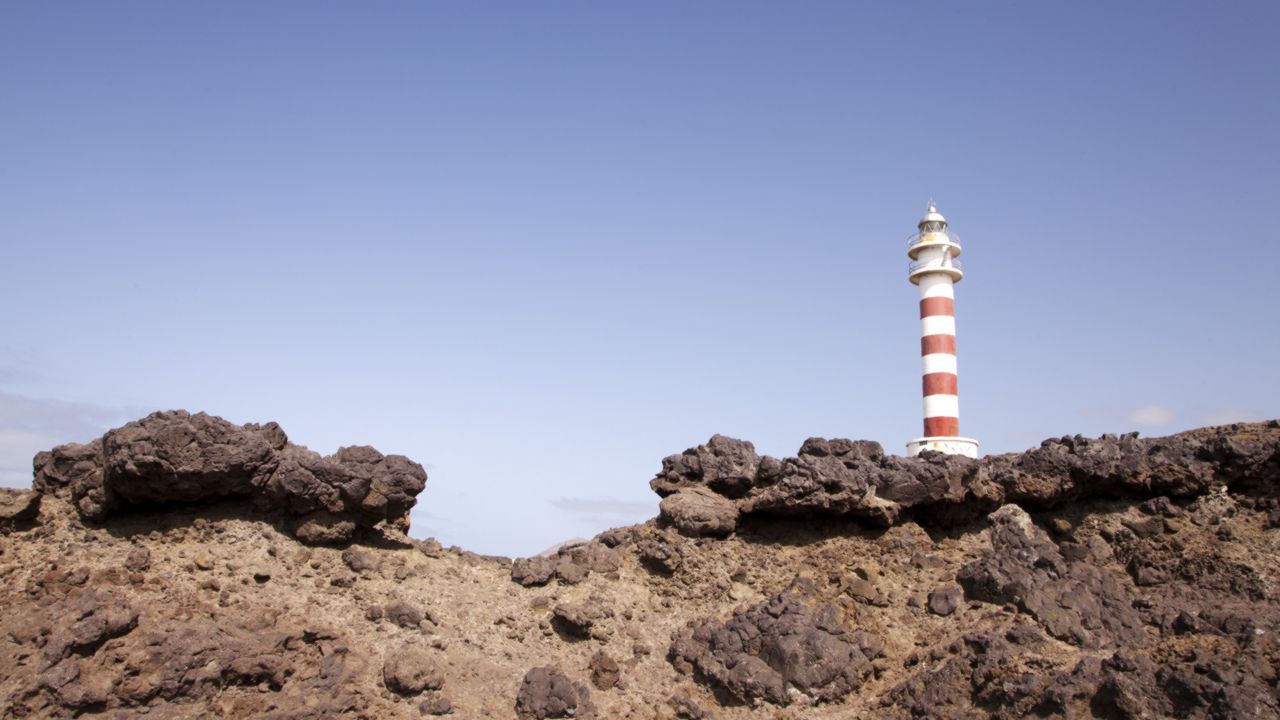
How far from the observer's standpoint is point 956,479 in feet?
43.4

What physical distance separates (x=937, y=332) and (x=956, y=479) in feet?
58.7

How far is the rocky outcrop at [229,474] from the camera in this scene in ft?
37.8

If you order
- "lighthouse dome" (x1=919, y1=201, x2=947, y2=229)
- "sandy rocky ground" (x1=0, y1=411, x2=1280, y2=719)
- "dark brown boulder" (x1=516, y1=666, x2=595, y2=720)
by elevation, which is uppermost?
"lighthouse dome" (x1=919, y1=201, x2=947, y2=229)

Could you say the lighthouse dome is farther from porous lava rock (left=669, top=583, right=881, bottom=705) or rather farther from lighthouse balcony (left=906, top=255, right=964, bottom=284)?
porous lava rock (left=669, top=583, right=881, bottom=705)

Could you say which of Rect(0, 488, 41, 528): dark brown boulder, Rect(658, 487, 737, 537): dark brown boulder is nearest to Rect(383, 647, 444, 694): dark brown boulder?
Rect(658, 487, 737, 537): dark brown boulder

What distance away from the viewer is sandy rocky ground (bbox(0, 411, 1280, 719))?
10.1 metres

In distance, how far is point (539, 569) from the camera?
1296 cm

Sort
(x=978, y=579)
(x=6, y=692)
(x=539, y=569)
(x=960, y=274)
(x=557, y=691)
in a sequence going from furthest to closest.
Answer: (x=960, y=274), (x=539, y=569), (x=978, y=579), (x=557, y=691), (x=6, y=692)

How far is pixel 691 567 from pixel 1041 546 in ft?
15.4

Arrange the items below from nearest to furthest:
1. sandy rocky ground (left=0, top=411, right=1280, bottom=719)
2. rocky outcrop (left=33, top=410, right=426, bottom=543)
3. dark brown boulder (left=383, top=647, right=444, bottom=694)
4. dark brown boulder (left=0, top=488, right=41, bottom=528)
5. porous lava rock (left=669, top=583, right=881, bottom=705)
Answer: sandy rocky ground (left=0, top=411, right=1280, bottom=719) < dark brown boulder (left=383, top=647, right=444, bottom=694) < porous lava rock (left=669, top=583, right=881, bottom=705) < dark brown boulder (left=0, top=488, right=41, bottom=528) < rocky outcrop (left=33, top=410, right=426, bottom=543)

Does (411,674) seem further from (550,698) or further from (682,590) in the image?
(682,590)

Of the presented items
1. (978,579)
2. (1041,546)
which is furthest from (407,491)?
(1041,546)

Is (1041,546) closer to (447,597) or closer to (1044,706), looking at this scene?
(1044,706)

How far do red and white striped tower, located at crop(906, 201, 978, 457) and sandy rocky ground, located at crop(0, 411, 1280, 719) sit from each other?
15.2 meters
